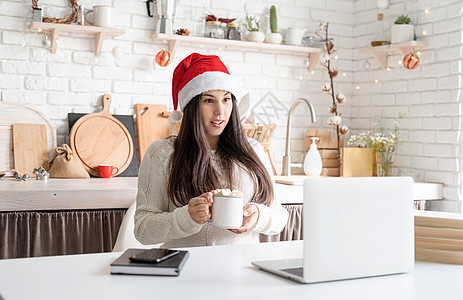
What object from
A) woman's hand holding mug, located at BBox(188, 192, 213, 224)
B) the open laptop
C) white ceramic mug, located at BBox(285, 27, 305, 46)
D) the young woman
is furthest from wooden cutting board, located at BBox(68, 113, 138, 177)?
the open laptop

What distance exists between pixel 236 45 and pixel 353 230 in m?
2.75

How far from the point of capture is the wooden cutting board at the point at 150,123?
12.3 feet

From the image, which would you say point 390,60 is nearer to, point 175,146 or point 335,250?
point 175,146

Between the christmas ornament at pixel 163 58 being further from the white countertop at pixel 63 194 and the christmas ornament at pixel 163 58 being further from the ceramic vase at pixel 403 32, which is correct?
the ceramic vase at pixel 403 32

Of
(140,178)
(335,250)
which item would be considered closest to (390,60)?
(140,178)

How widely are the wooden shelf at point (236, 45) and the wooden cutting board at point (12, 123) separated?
2.84 ft

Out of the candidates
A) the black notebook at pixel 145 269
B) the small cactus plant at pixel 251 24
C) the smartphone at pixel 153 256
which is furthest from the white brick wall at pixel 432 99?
the black notebook at pixel 145 269

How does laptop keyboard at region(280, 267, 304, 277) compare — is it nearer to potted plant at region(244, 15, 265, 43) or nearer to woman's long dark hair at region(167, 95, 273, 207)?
woman's long dark hair at region(167, 95, 273, 207)

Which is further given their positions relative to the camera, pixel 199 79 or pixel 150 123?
pixel 150 123

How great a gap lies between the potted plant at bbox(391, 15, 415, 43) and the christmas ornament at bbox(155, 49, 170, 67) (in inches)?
59.4

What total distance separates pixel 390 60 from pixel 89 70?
2.07 m

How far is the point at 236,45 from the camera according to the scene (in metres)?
3.96

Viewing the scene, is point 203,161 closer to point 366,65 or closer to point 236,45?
point 236,45

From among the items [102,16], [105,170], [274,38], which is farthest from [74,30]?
[274,38]
